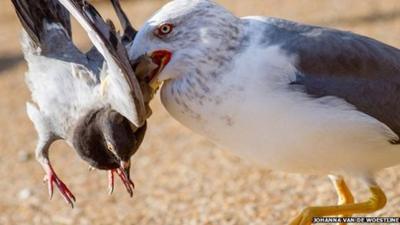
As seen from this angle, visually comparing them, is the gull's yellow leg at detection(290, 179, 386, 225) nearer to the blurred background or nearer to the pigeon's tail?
the blurred background

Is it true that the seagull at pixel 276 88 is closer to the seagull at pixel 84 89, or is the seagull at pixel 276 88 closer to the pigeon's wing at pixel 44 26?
the seagull at pixel 84 89

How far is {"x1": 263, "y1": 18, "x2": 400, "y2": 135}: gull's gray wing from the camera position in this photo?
4.84 m

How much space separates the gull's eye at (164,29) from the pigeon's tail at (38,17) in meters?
1.46

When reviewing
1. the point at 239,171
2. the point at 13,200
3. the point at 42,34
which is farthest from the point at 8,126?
the point at 42,34

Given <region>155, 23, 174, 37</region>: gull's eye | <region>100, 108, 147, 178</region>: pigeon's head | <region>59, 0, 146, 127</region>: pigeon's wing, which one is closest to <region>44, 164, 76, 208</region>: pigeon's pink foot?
<region>100, 108, 147, 178</region>: pigeon's head

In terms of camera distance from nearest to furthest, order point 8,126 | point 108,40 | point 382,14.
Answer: point 108,40 < point 8,126 < point 382,14

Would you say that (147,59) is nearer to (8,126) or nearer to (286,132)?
(286,132)

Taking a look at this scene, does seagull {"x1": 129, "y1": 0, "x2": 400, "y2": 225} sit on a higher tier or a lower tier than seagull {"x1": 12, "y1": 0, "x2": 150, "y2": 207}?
higher

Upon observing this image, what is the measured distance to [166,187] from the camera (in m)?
7.63

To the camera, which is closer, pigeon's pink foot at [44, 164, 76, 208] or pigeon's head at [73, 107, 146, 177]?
pigeon's head at [73, 107, 146, 177]

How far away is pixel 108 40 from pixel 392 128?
145 cm

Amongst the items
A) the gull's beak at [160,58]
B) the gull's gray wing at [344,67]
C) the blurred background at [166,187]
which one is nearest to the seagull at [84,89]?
the gull's beak at [160,58]

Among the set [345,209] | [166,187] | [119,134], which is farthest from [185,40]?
[166,187]

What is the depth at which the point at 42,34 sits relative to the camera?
20.0 feet
